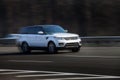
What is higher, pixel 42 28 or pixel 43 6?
pixel 43 6

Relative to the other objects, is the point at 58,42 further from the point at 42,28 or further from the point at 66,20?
the point at 66,20

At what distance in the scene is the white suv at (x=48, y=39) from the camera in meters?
24.9

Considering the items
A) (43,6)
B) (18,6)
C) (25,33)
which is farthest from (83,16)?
(25,33)

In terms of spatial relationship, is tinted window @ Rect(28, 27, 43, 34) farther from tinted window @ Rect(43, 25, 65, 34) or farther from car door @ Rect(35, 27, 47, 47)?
tinted window @ Rect(43, 25, 65, 34)

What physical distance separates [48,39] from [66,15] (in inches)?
1388

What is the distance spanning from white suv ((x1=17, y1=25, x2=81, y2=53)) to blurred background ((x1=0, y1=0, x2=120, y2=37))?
26.8 m

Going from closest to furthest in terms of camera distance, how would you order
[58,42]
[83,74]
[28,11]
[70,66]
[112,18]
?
1. [83,74]
2. [70,66]
3. [58,42]
4. [112,18]
5. [28,11]

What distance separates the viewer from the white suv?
81.8 feet

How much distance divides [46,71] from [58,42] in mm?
9730

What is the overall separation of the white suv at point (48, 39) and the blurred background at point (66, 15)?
26815 millimetres

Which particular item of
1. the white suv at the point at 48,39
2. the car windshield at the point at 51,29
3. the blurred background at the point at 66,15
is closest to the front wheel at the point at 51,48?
the white suv at the point at 48,39

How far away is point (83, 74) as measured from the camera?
547 inches

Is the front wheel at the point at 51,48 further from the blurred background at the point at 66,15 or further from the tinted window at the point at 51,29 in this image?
the blurred background at the point at 66,15

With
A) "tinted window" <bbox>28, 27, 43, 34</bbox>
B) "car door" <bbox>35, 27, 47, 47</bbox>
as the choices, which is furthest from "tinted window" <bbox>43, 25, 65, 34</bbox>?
"tinted window" <bbox>28, 27, 43, 34</bbox>
